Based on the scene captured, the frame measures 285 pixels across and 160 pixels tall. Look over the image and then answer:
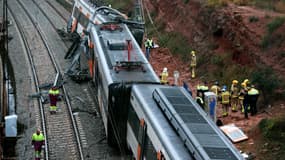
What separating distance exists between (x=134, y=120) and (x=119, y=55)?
436cm

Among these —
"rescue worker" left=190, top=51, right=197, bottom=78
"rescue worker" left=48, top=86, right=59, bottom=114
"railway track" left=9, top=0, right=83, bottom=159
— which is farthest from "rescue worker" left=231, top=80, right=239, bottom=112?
"rescue worker" left=48, top=86, right=59, bottom=114

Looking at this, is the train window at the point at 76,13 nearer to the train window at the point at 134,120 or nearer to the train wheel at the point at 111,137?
the train wheel at the point at 111,137

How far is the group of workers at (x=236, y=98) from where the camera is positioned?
20.5 meters

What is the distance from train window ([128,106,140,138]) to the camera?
16438 mm

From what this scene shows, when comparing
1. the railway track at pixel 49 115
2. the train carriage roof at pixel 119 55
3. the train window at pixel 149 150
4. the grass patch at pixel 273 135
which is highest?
the train carriage roof at pixel 119 55

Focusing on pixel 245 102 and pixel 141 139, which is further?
pixel 245 102

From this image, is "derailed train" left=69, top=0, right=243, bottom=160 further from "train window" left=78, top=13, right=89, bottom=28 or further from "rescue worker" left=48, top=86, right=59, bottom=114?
"train window" left=78, top=13, right=89, bottom=28

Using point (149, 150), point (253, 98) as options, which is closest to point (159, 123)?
point (149, 150)

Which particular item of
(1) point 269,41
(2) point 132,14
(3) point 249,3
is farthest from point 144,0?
(1) point 269,41

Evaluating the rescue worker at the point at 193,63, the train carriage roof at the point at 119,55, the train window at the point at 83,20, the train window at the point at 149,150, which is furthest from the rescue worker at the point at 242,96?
the train window at the point at 83,20

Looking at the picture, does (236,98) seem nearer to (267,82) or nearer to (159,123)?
(267,82)

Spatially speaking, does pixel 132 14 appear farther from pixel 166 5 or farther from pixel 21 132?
pixel 21 132

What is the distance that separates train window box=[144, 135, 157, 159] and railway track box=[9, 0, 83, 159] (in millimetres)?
4709

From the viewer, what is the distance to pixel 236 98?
22.2 metres
